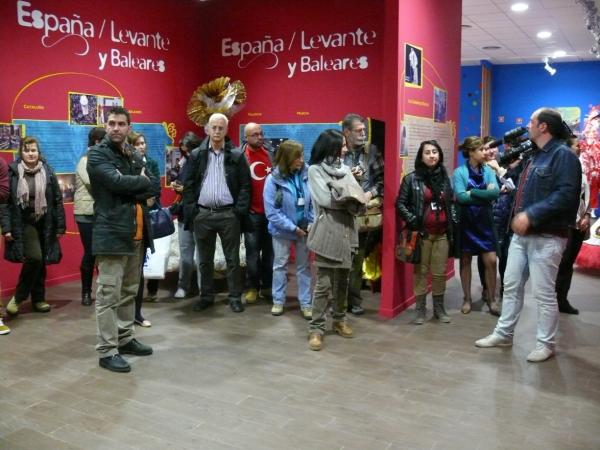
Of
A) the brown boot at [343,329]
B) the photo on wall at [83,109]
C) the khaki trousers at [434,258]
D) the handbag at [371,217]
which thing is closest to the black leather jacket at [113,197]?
the brown boot at [343,329]

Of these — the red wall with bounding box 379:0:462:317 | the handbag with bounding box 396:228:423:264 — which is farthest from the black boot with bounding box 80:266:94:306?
the handbag with bounding box 396:228:423:264

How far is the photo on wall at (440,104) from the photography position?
5.46 meters

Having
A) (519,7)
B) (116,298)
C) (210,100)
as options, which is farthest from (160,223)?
(519,7)

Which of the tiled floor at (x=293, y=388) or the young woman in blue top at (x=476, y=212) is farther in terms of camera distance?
the young woman in blue top at (x=476, y=212)

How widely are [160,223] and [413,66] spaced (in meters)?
2.41

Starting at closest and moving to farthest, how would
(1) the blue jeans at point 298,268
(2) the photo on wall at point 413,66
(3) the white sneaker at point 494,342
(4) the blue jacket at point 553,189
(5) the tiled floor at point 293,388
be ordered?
(5) the tiled floor at point 293,388, (4) the blue jacket at point 553,189, (3) the white sneaker at point 494,342, (2) the photo on wall at point 413,66, (1) the blue jeans at point 298,268

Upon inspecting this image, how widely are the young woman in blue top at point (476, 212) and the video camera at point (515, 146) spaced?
19cm

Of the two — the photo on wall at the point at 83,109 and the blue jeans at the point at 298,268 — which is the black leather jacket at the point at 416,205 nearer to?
the blue jeans at the point at 298,268

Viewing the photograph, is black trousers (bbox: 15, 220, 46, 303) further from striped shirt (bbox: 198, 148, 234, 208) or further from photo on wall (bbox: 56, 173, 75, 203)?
striped shirt (bbox: 198, 148, 234, 208)

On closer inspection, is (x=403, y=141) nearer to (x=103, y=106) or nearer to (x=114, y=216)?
(x=114, y=216)

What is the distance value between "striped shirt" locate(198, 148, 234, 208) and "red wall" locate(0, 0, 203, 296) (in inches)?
76.7

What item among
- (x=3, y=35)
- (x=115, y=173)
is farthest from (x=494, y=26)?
(x=115, y=173)

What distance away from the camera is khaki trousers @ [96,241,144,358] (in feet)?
11.8

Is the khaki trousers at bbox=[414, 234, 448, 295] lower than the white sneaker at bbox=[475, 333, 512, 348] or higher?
higher
